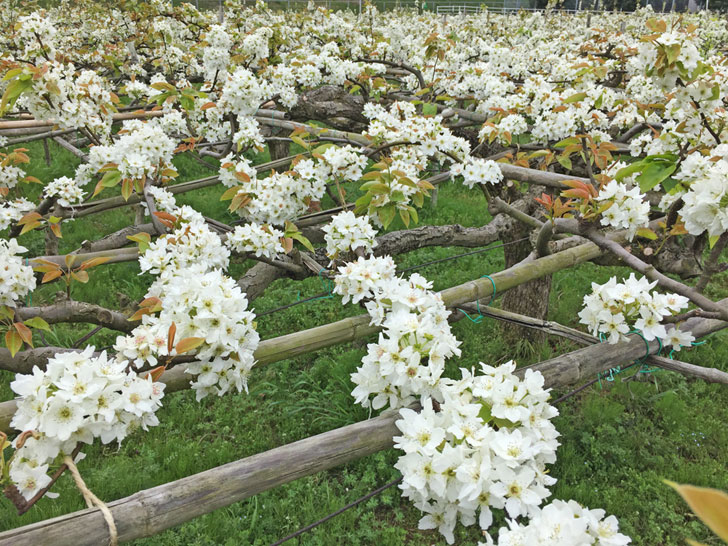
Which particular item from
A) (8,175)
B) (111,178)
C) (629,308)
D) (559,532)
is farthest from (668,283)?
(8,175)

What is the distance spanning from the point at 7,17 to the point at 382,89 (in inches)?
227

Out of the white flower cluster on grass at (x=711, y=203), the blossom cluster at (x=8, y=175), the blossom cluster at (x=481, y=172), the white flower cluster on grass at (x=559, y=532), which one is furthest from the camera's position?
the blossom cluster at (x=8, y=175)

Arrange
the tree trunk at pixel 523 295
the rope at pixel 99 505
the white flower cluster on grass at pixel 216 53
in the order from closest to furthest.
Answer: the rope at pixel 99 505
the tree trunk at pixel 523 295
the white flower cluster on grass at pixel 216 53

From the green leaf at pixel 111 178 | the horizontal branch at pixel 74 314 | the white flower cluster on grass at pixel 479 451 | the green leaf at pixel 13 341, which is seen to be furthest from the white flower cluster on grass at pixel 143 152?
the white flower cluster on grass at pixel 479 451

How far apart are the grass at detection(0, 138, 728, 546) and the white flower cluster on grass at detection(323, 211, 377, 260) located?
97 centimetres

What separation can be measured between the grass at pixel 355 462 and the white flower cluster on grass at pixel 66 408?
4.12 feet

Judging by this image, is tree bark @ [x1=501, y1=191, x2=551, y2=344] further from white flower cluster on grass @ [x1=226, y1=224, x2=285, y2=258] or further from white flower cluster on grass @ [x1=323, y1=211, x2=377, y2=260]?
white flower cluster on grass @ [x1=226, y1=224, x2=285, y2=258]

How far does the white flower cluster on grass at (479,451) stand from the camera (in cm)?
98

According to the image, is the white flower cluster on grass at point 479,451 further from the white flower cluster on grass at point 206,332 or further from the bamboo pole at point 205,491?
the white flower cluster on grass at point 206,332

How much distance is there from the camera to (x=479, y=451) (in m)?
1.00

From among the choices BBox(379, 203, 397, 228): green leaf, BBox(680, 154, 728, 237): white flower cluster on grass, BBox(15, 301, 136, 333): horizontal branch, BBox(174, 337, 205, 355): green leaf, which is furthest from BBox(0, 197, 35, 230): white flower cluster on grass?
BBox(680, 154, 728, 237): white flower cluster on grass

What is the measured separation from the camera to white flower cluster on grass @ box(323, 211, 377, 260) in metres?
1.79

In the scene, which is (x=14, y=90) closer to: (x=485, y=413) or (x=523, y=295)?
(x=485, y=413)

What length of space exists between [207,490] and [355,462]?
163cm
